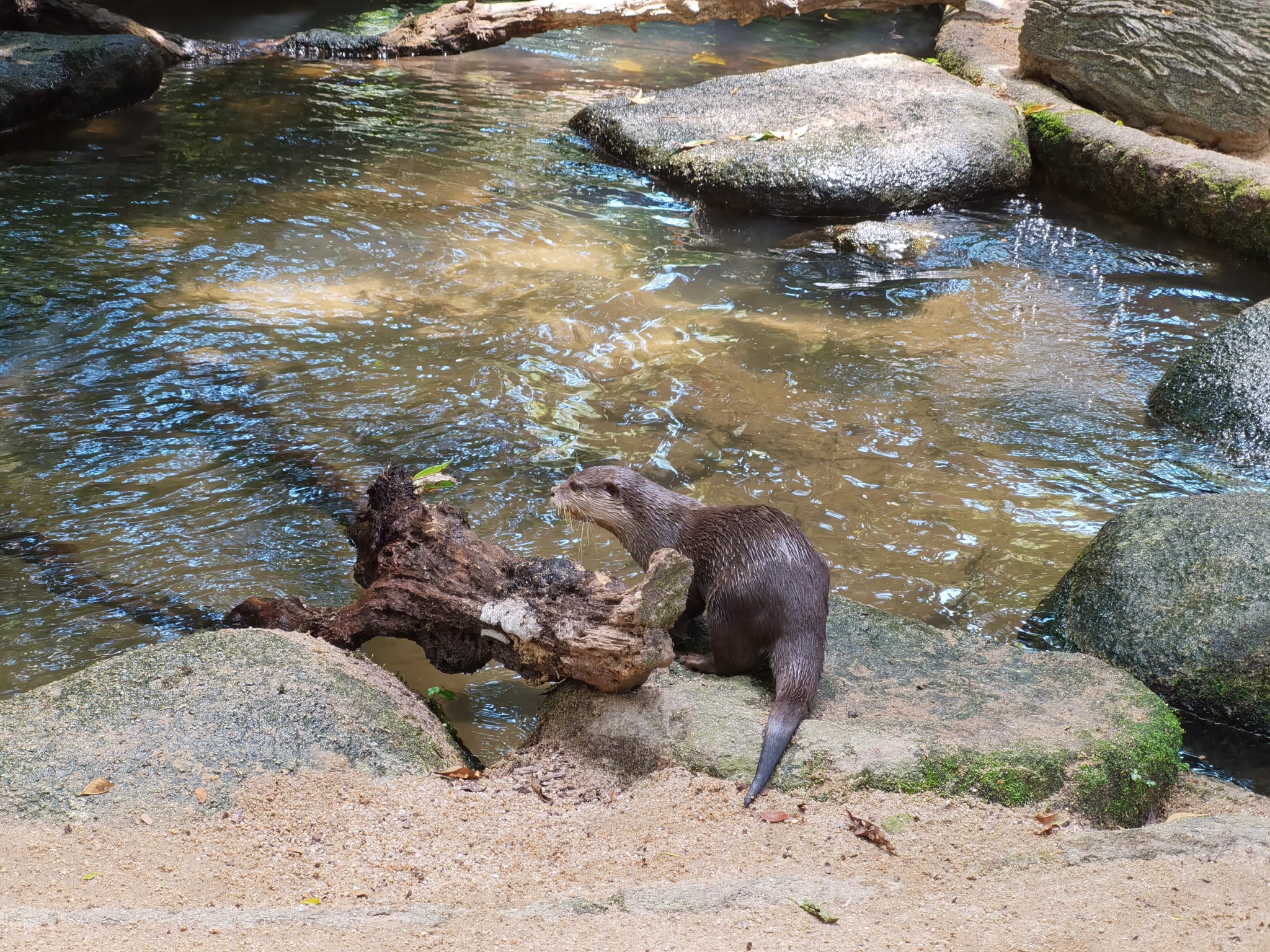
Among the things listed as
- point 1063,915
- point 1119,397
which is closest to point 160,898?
point 1063,915

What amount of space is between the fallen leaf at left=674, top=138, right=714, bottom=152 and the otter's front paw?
18.4 ft

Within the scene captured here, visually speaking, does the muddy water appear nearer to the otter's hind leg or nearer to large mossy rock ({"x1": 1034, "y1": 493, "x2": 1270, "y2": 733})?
large mossy rock ({"x1": 1034, "y1": 493, "x2": 1270, "y2": 733})

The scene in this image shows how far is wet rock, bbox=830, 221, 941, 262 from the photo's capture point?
6.87m

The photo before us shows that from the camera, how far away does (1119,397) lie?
5234 mm

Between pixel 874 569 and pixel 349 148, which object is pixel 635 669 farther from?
pixel 349 148

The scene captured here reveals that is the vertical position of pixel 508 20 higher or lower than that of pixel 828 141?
higher

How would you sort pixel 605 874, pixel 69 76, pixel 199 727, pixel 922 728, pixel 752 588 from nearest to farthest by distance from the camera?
pixel 605 874
pixel 199 727
pixel 922 728
pixel 752 588
pixel 69 76

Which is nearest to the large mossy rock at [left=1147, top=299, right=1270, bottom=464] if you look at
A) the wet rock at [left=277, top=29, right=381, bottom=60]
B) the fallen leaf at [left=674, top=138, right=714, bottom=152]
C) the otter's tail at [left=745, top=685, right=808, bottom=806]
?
the otter's tail at [left=745, top=685, right=808, bottom=806]

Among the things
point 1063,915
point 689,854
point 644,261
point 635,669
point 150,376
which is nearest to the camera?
point 1063,915

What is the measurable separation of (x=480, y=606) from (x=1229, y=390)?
12.2 ft

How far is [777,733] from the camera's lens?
2482 millimetres

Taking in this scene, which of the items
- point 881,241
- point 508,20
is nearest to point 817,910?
point 881,241

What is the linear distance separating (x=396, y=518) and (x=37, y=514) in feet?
5.78

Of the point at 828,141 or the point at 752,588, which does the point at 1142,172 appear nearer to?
the point at 828,141
